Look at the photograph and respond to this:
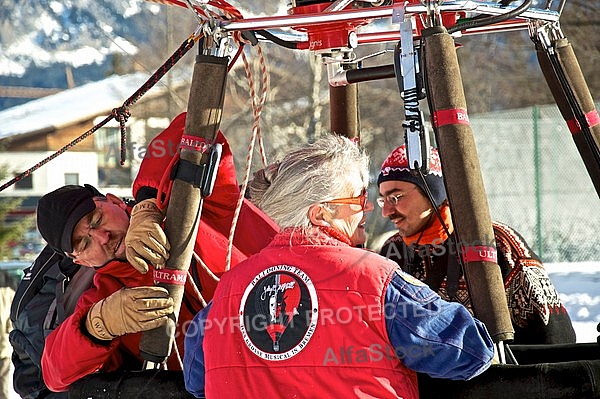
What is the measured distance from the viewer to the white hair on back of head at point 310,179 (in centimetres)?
205

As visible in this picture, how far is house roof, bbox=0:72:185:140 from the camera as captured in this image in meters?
14.6

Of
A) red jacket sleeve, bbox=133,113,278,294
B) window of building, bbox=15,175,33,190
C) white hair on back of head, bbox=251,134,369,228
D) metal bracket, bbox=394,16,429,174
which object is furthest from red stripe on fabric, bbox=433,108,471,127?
window of building, bbox=15,175,33,190

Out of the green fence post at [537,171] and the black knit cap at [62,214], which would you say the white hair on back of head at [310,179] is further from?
the green fence post at [537,171]

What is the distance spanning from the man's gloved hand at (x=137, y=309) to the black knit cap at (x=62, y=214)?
0.55 metres

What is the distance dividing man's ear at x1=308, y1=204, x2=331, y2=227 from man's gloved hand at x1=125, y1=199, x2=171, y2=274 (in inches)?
16.7

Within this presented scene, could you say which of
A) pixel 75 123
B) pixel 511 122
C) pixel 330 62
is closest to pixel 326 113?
pixel 511 122

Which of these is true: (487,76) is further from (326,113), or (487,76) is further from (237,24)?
(237,24)

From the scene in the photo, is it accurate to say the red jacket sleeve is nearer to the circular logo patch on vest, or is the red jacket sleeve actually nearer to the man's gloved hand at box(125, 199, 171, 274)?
the man's gloved hand at box(125, 199, 171, 274)

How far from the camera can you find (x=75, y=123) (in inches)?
587

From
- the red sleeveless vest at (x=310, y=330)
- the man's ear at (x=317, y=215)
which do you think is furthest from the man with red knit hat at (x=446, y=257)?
the red sleeveless vest at (x=310, y=330)

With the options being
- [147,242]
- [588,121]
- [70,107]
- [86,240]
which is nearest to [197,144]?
[147,242]

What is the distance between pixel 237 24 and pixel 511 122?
31.7ft

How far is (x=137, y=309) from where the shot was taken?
2215 mm

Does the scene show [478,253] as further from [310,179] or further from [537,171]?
[537,171]
